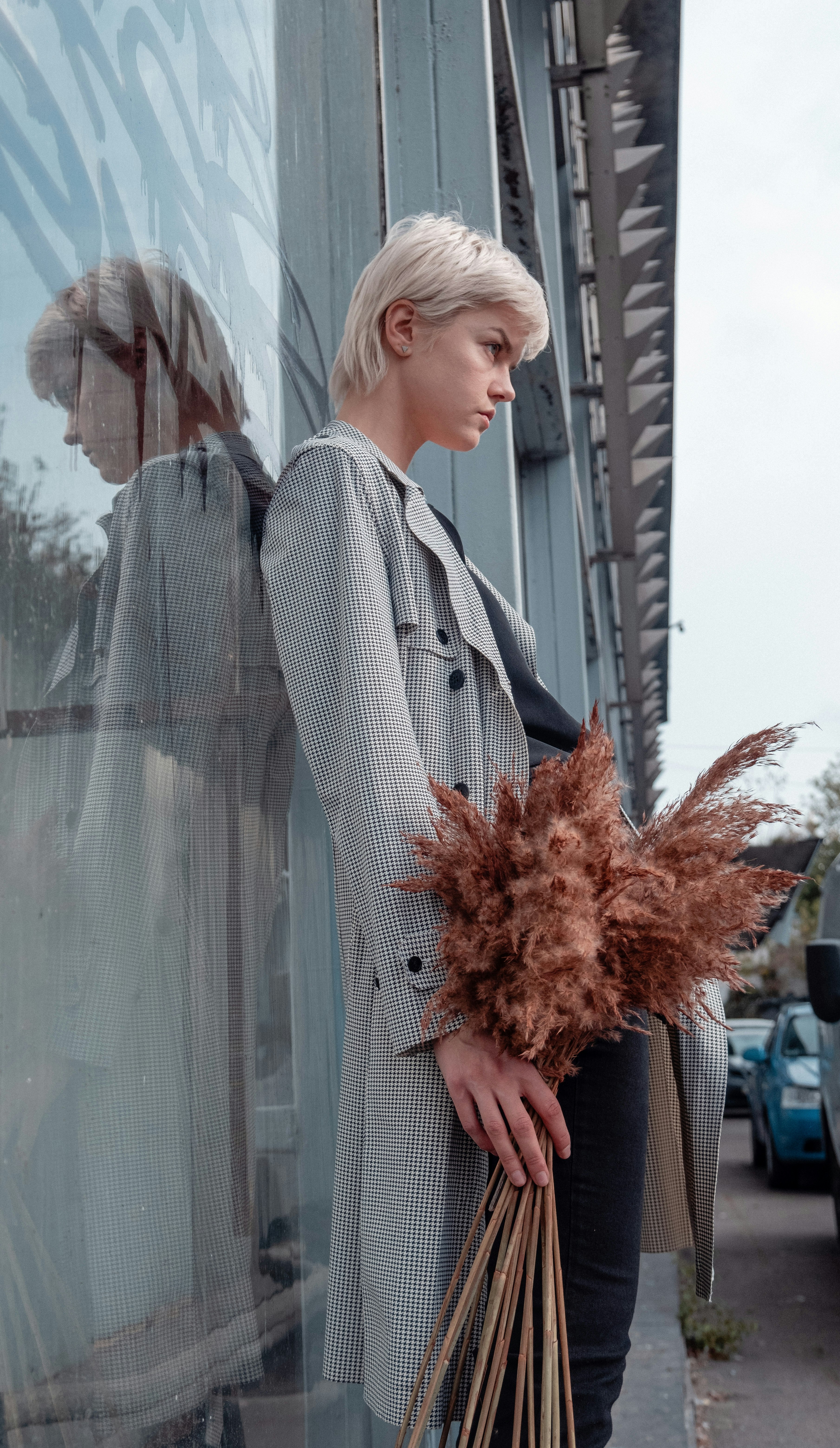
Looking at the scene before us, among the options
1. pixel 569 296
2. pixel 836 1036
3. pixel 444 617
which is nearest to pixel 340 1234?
pixel 444 617

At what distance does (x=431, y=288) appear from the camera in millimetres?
1801

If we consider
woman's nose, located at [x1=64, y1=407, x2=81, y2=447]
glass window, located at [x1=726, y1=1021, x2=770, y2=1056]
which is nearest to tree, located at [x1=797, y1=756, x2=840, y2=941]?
glass window, located at [x1=726, y1=1021, x2=770, y2=1056]

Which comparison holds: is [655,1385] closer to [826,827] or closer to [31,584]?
[31,584]

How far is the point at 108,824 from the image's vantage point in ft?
3.83

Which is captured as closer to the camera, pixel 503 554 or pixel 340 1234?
pixel 340 1234

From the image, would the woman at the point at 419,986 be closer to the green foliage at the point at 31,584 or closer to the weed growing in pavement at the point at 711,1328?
the green foliage at the point at 31,584

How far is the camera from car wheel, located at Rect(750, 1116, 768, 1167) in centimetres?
1255

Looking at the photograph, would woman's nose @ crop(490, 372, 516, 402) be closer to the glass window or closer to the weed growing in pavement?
the weed growing in pavement

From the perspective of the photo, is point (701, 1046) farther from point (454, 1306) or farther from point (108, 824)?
point (108, 824)

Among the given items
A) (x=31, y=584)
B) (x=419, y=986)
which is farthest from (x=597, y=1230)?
(x=31, y=584)

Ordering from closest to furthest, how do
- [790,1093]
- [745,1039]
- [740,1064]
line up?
1. [790,1093]
2. [740,1064]
3. [745,1039]

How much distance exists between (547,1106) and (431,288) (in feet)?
3.94

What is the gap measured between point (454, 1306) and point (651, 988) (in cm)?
47

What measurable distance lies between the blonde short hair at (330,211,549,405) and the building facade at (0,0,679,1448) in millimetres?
171
